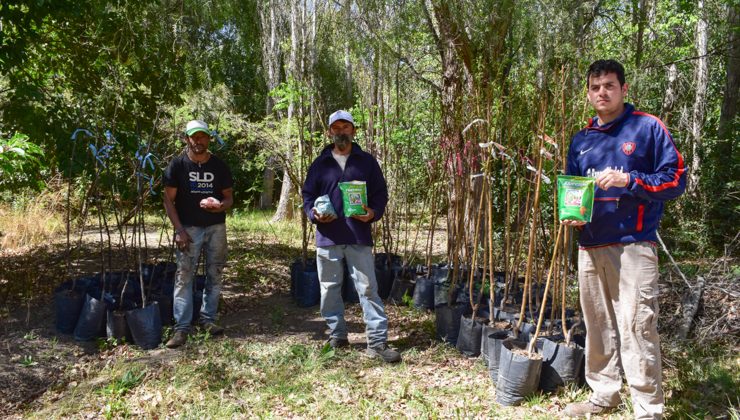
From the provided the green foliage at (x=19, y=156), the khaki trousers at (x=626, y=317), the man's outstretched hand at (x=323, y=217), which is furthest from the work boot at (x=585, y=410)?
the green foliage at (x=19, y=156)

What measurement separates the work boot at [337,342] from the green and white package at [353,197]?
35.8 inches

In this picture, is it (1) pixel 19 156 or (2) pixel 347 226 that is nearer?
(2) pixel 347 226

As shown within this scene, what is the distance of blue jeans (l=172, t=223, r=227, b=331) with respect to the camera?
3.77 metres

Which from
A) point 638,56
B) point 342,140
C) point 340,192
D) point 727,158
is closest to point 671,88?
point 727,158

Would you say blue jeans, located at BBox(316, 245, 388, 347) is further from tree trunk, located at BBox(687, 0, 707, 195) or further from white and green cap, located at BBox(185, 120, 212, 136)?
tree trunk, located at BBox(687, 0, 707, 195)

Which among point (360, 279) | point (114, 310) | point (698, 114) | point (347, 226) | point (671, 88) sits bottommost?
point (114, 310)

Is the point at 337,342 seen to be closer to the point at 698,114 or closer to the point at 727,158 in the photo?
the point at 727,158

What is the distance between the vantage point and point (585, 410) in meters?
2.59

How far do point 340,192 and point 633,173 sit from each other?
173 cm

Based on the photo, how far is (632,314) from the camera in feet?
7.48

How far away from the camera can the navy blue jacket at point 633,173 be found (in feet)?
7.16

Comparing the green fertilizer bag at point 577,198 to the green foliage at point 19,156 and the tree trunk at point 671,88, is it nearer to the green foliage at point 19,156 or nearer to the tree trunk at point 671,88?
the green foliage at point 19,156

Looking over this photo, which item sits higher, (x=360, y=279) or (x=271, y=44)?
(x=271, y=44)

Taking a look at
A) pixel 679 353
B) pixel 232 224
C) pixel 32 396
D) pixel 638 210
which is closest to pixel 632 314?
pixel 638 210
